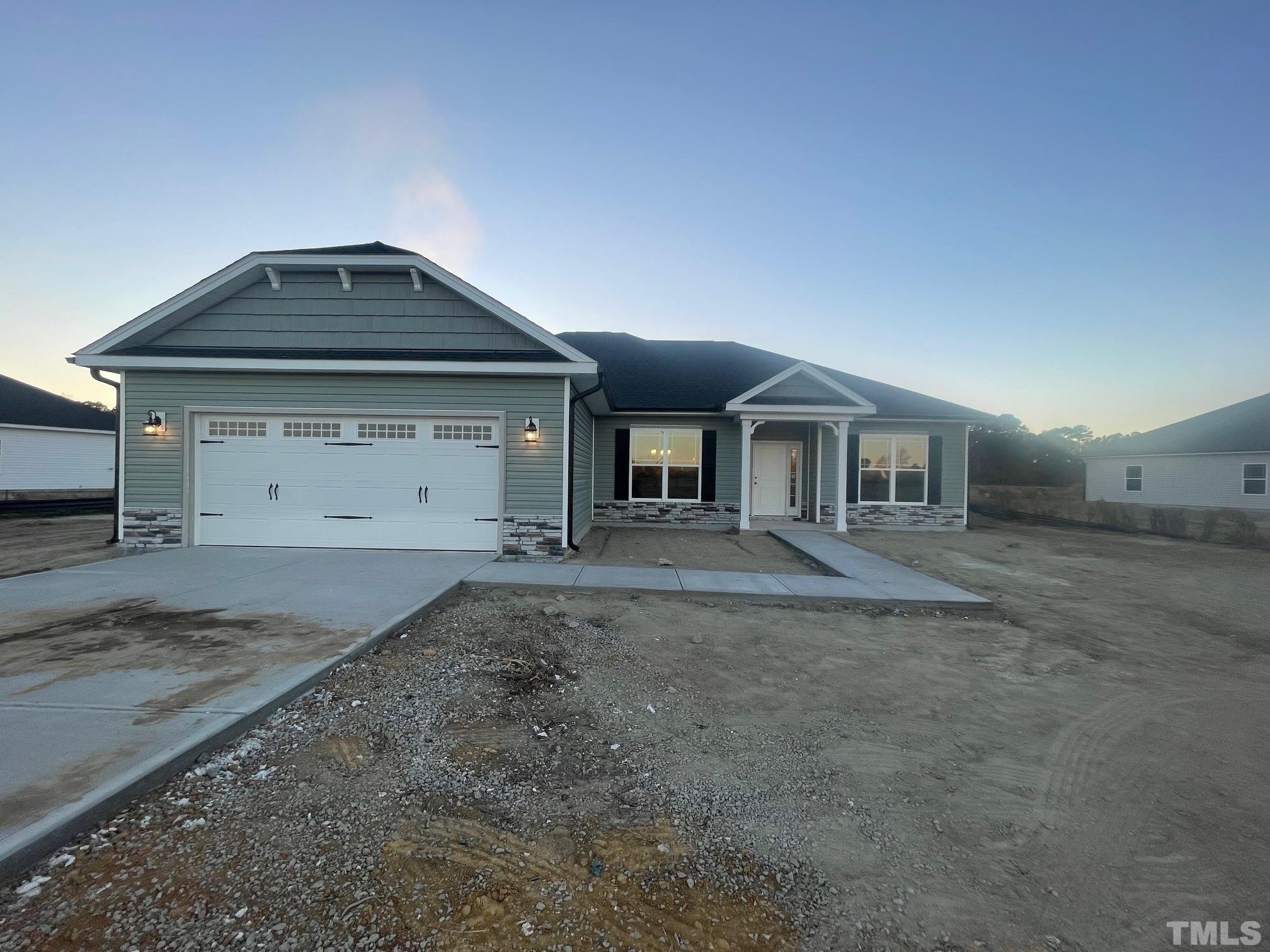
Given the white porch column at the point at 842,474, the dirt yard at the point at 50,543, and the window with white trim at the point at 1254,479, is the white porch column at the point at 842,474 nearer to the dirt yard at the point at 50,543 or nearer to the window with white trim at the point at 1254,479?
the dirt yard at the point at 50,543

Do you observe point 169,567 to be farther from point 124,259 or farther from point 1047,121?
point 1047,121

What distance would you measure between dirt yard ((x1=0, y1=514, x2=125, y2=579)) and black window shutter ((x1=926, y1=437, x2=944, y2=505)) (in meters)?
16.4

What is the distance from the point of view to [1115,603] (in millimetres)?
6555

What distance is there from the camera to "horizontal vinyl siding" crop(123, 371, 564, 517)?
26.3 feet

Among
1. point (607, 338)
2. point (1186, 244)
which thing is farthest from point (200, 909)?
point (1186, 244)

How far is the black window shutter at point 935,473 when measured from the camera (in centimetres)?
1316

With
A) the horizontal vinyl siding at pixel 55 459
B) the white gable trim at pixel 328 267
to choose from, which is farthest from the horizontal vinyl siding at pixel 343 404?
the horizontal vinyl siding at pixel 55 459

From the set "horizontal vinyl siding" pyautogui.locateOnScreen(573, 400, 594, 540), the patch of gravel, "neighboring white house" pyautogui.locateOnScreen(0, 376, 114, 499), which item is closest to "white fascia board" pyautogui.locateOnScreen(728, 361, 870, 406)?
"horizontal vinyl siding" pyautogui.locateOnScreen(573, 400, 594, 540)

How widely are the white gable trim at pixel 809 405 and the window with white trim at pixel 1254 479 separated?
15.0 meters

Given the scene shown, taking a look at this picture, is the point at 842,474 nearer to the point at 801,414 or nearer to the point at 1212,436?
A: the point at 801,414

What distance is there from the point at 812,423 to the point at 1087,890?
1227 centimetres

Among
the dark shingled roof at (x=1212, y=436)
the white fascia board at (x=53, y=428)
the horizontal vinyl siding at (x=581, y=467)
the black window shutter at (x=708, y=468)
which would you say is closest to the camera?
the horizontal vinyl siding at (x=581, y=467)

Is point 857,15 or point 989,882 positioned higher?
point 857,15

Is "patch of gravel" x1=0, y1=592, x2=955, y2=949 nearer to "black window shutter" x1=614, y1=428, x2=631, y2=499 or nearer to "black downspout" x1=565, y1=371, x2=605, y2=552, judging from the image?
"black downspout" x1=565, y1=371, x2=605, y2=552
